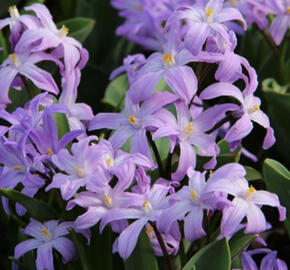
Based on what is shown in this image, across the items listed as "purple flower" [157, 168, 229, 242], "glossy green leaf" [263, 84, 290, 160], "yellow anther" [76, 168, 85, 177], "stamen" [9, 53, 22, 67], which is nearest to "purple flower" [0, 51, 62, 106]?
"stamen" [9, 53, 22, 67]

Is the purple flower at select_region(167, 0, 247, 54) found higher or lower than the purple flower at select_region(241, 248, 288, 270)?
higher

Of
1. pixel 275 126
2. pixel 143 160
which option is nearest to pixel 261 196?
pixel 143 160

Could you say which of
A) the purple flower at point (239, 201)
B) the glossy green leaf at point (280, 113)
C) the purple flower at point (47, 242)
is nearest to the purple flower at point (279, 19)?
the glossy green leaf at point (280, 113)

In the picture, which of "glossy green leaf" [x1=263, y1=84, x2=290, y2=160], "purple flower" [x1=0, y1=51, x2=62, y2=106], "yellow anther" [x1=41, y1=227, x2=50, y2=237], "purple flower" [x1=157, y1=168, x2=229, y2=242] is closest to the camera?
"purple flower" [x1=157, y1=168, x2=229, y2=242]

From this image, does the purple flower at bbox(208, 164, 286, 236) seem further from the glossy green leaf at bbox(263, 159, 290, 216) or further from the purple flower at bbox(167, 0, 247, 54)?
the purple flower at bbox(167, 0, 247, 54)

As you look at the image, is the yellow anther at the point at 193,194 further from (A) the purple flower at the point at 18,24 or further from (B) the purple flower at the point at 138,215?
(A) the purple flower at the point at 18,24

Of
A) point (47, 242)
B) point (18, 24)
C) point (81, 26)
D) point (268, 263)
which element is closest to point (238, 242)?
point (268, 263)

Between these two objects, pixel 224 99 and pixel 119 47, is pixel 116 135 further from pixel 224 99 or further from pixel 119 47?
pixel 119 47
